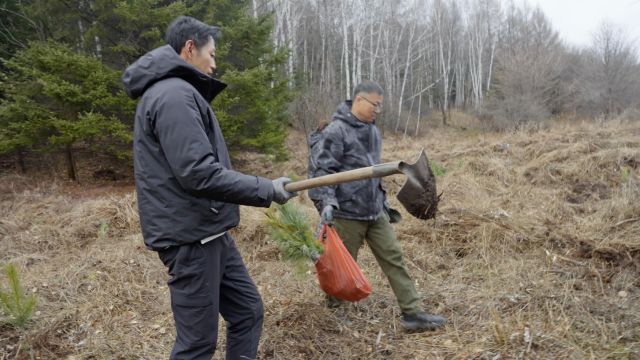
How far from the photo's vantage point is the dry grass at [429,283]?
279 centimetres

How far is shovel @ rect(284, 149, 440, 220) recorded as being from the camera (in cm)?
194

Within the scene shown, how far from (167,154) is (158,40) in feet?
27.0

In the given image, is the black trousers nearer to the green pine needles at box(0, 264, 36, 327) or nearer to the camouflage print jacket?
the camouflage print jacket

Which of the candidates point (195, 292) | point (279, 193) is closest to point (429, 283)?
point (279, 193)

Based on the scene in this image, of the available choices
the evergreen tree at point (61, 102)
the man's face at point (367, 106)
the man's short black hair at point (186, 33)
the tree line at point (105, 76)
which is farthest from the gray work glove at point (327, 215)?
the evergreen tree at point (61, 102)

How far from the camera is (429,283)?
3852 mm

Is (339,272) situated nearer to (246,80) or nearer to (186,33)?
(186,33)

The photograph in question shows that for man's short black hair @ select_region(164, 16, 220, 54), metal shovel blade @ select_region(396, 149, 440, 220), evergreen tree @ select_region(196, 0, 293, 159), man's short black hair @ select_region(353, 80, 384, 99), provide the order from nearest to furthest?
man's short black hair @ select_region(164, 16, 220, 54) < metal shovel blade @ select_region(396, 149, 440, 220) < man's short black hair @ select_region(353, 80, 384, 99) < evergreen tree @ select_region(196, 0, 293, 159)

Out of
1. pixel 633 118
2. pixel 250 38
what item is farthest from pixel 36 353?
pixel 633 118

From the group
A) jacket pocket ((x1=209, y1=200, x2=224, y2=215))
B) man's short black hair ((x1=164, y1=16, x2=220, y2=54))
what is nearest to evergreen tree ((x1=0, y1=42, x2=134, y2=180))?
man's short black hair ((x1=164, y1=16, x2=220, y2=54))

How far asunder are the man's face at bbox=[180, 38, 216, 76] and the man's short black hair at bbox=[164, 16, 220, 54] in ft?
0.06

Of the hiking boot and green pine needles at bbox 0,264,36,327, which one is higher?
green pine needles at bbox 0,264,36,327

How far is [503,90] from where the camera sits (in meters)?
22.8

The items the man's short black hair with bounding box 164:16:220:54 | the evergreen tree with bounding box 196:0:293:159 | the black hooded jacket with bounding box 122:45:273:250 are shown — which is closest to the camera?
the black hooded jacket with bounding box 122:45:273:250
